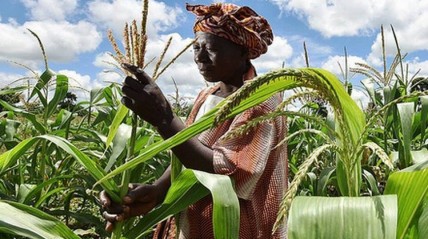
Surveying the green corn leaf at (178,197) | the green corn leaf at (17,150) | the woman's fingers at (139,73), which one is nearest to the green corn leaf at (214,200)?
the green corn leaf at (178,197)

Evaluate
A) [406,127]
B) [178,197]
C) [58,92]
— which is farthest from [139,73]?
[58,92]

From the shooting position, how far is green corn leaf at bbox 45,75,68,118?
2.24 metres

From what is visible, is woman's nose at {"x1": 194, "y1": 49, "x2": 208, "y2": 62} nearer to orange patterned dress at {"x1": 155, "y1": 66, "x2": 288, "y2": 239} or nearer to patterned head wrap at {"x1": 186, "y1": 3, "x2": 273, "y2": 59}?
patterned head wrap at {"x1": 186, "y1": 3, "x2": 273, "y2": 59}

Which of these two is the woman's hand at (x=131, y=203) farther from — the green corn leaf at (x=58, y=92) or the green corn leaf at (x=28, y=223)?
the green corn leaf at (x=58, y=92)

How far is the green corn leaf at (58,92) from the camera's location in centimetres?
224

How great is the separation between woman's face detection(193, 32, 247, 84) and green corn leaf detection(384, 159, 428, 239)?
727 millimetres

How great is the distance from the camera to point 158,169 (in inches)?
88.8

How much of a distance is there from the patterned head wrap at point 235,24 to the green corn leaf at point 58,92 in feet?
2.99

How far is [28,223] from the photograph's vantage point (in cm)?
109

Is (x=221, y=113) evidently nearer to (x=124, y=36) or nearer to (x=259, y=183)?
(x=124, y=36)

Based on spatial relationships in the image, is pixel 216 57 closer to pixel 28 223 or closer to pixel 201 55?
pixel 201 55

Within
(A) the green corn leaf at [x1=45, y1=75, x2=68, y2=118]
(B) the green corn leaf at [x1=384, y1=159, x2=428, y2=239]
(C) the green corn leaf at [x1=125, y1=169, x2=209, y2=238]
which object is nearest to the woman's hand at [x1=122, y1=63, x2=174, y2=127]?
(C) the green corn leaf at [x1=125, y1=169, x2=209, y2=238]

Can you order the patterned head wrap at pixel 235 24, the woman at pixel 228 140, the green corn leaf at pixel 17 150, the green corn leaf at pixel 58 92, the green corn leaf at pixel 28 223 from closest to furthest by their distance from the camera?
1. the green corn leaf at pixel 28 223
2. the woman at pixel 228 140
3. the green corn leaf at pixel 17 150
4. the patterned head wrap at pixel 235 24
5. the green corn leaf at pixel 58 92

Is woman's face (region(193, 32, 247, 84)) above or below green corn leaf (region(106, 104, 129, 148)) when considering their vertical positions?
above
